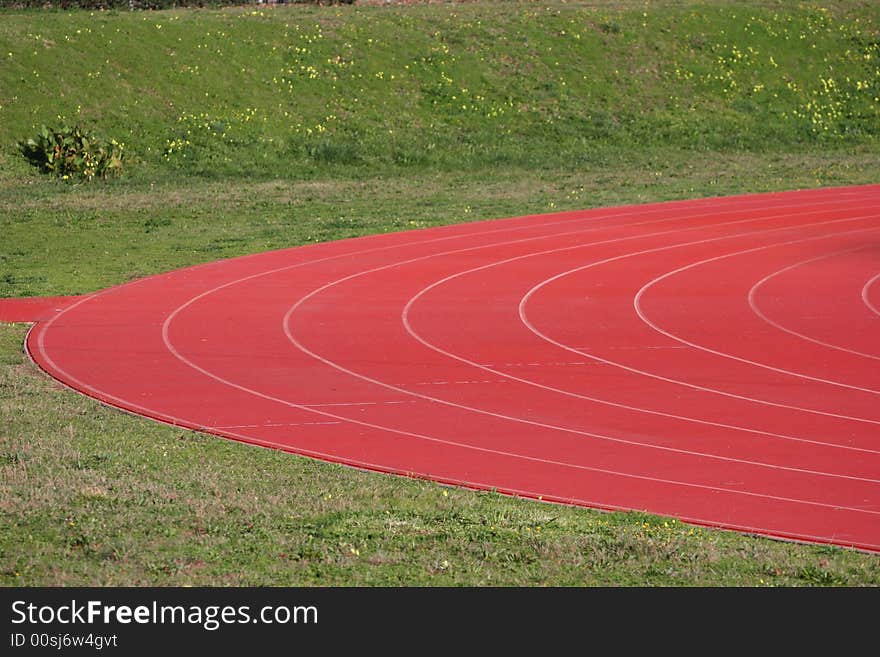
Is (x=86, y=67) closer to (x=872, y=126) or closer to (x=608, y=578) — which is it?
(x=872, y=126)

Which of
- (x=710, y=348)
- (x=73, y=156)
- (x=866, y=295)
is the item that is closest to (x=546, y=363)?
(x=710, y=348)

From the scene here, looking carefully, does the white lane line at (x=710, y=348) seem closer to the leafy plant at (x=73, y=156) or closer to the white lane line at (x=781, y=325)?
the white lane line at (x=781, y=325)

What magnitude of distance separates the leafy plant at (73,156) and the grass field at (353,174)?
456mm

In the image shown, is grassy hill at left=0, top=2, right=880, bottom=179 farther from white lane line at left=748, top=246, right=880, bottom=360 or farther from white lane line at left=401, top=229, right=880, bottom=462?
white lane line at left=401, top=229, right=880, bottom=462

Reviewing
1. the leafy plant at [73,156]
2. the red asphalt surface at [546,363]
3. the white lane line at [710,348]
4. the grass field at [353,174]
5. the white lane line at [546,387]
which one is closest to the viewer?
the grass field at [353,174]

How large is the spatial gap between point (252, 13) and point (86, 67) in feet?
22.2

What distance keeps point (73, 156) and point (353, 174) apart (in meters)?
5.95

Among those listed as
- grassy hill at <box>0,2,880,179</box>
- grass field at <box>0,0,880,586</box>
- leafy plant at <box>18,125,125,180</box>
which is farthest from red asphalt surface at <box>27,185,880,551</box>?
grassy hill at <box>0,2,880,179</box>

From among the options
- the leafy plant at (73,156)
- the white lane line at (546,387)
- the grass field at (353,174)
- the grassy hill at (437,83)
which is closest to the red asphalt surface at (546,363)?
the white lane line at (546,387)

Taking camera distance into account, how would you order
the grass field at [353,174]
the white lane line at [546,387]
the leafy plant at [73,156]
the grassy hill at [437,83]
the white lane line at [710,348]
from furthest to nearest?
1. the grassy hill at [437,83]
2. the leafy plant at [73,156]
3. the white lane line at [710,348]
4. the white lane line at [546,387]
5. the grass field at [353,174]

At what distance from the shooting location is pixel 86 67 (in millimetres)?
32969

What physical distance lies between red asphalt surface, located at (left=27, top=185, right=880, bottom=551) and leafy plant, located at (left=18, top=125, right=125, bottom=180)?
9.83 metres

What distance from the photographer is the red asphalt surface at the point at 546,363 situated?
8.70m
